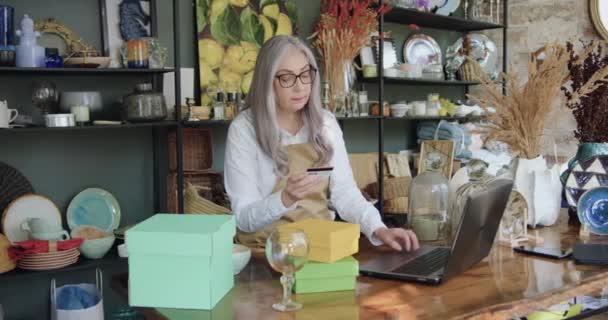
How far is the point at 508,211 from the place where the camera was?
2072 mm

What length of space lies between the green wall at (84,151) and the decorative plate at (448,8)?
6.98 feet

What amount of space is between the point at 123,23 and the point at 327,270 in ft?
8.01

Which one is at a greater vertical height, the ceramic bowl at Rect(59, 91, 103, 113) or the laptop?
the ceramic bowl at Rect(59, 91, 103, 113)

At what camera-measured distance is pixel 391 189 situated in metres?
4.45

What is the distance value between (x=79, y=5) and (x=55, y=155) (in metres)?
0.81

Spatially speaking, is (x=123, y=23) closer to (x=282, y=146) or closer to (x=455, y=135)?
(x=282, y=146)

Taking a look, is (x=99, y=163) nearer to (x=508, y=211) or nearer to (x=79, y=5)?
(x=79, y=5)

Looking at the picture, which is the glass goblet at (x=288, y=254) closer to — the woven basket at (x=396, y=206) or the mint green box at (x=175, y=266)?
the mint green box at (x=175, y=266)

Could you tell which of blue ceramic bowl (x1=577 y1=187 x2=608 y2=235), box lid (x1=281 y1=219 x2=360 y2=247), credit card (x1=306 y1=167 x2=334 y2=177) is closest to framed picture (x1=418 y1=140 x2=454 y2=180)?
A: blue ceramic bowl (x1=577 y1=187 x2=608 y2=235)

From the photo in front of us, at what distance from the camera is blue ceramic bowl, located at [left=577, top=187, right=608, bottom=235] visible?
216cm

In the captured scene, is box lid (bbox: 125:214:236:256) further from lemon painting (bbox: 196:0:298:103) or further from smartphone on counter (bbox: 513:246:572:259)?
lemon painting (bbox: 196:0:298:103)

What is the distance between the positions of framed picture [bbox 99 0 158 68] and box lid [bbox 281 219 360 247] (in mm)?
2116

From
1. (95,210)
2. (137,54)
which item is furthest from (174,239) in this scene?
(95,210)

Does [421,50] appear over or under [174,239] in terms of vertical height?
over
